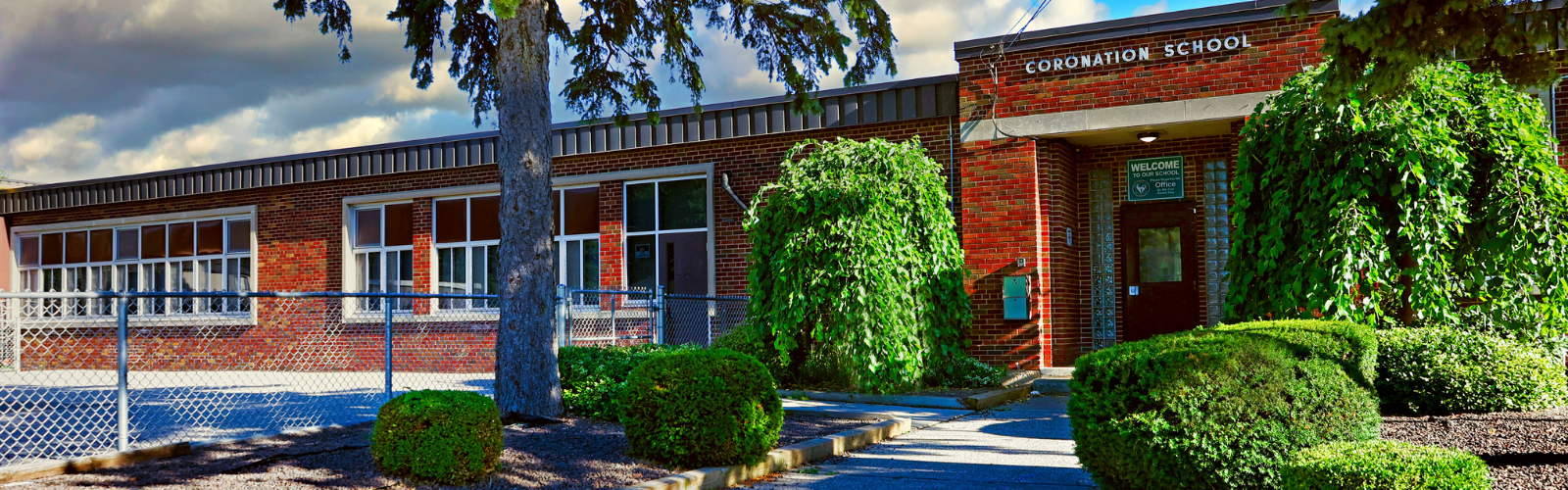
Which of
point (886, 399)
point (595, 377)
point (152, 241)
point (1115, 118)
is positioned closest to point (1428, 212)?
point (1115, 118)

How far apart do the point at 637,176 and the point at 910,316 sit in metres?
6.55

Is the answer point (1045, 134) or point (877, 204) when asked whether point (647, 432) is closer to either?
point (877, 204)

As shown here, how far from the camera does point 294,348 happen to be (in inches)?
752

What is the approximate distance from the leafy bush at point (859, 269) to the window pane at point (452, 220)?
7.80 m

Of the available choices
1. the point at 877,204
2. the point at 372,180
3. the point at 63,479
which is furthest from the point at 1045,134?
the point at 372,180

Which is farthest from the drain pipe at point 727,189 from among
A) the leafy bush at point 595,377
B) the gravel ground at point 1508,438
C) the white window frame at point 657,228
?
the gravel ground at point 1508,438

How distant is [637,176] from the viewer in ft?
54.8

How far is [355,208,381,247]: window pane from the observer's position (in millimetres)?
19078

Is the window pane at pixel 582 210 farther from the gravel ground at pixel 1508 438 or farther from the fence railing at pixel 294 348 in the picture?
the gravel ground at pixel 1508 438

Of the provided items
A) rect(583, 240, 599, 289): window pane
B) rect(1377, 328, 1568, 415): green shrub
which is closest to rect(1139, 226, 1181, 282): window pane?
rect(1377, 328, 1568, 415): green shrub

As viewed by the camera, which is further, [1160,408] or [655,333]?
[655,333]

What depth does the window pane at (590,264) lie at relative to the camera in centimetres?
1716

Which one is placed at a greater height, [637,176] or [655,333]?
[637,176]

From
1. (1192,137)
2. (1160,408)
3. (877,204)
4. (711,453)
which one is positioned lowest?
(711,453)
